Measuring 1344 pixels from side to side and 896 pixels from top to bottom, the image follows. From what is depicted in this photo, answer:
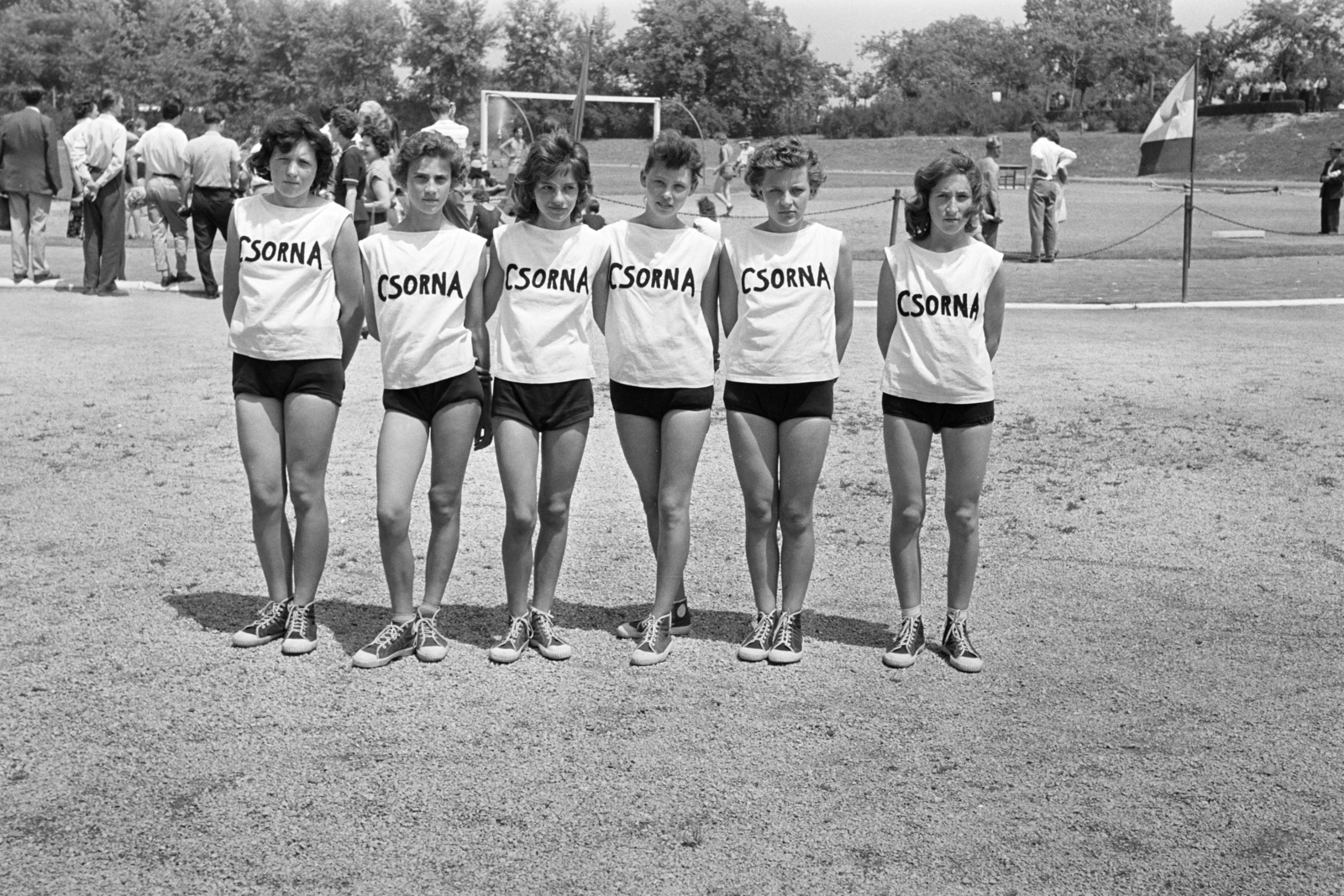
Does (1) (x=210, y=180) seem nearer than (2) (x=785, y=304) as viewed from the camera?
No

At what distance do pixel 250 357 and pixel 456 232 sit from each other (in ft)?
2.78

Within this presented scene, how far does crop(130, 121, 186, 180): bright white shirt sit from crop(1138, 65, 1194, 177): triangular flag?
12287 mm

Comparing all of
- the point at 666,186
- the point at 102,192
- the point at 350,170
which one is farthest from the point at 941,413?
the point at 102,192

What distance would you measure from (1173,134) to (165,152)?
518 inches

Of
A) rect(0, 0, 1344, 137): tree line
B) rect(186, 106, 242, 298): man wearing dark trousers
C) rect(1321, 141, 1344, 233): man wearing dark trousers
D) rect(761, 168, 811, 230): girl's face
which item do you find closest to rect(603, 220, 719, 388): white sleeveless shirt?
rect(761, 168, 811, 230): girl's face

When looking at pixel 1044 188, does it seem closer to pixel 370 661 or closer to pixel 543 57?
pixel 370 661

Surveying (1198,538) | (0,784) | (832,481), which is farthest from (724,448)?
(0,784)

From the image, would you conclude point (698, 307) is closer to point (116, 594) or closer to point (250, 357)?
point (250, 357)

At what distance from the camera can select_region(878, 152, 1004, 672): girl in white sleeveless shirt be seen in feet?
16.1

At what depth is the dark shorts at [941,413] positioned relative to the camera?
4.95 metres

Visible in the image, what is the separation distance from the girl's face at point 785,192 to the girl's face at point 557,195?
66 centimetres

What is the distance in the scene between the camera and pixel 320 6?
10488 cm

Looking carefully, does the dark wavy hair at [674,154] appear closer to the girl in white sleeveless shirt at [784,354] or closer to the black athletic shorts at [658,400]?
the girl in white sleeveless shirt at [784,354]

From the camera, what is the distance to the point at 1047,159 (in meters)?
19.1
